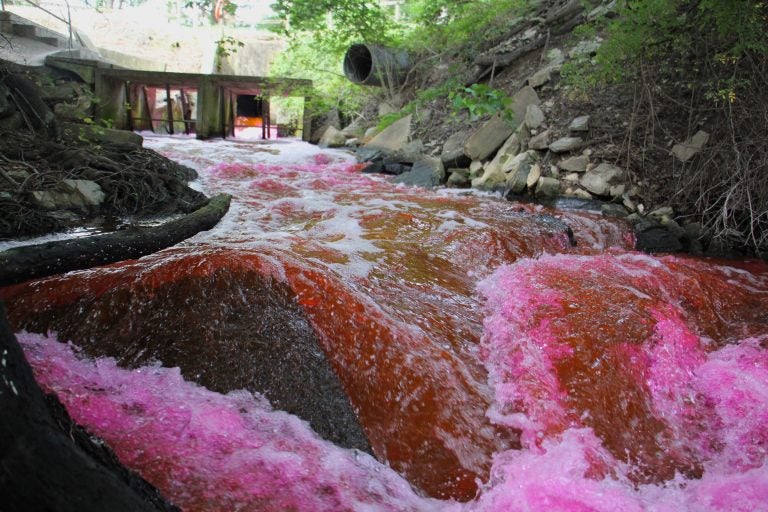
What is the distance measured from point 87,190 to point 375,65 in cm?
767

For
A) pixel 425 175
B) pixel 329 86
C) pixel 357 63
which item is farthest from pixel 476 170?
pixel 329 86

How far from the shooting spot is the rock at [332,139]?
487 inches

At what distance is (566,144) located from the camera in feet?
19.3

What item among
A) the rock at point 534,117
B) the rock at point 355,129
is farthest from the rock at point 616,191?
the rock at point 355,129

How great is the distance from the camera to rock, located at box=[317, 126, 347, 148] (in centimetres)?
1238

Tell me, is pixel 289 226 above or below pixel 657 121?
below

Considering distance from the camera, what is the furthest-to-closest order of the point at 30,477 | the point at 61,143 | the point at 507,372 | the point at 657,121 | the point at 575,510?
the point at 657,121
the point at 61,143
the point at 507,372
the point at 575,510
the point at 30,477

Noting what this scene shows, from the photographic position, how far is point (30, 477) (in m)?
0.78

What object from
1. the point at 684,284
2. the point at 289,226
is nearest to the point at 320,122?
the point at 289,226

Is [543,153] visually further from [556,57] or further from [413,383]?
[413,383]

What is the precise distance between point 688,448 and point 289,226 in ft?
10.7

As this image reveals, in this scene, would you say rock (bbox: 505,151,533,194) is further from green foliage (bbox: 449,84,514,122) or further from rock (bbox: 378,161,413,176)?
rock (bbox: 378,161,413,176)

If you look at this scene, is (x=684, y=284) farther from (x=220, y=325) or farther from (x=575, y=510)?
(x=220, y=325)

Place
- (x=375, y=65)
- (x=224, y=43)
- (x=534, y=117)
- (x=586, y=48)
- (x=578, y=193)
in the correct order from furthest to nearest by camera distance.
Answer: (x=375, y=65) < (x=586, y=48) < (x=534, y=117) < (x=578, y=193) < (x=224, y=43)
